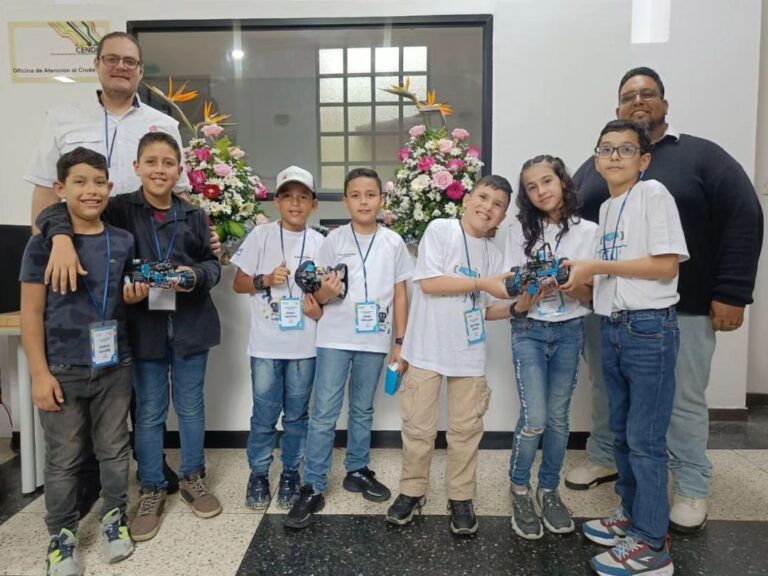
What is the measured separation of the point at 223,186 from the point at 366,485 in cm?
157

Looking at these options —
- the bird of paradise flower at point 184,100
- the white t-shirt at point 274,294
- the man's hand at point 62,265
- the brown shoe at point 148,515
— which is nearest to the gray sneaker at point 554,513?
the white t-shirt at point 274,294

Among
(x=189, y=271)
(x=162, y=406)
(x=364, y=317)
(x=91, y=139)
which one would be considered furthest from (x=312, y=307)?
(x=91, y=139)

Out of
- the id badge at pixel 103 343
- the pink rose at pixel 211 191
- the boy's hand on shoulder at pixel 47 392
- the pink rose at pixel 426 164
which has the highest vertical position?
the pink rose at pixel 426 164

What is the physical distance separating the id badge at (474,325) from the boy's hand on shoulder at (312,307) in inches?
23.8

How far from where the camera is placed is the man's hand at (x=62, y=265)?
1576 mm

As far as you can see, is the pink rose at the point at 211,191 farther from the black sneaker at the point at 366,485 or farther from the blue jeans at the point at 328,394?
the black sneaker at the point at 366,485

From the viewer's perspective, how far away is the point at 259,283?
209 cm

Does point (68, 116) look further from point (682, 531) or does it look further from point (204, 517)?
point (682, 531)

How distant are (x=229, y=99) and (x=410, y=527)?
2.79 m

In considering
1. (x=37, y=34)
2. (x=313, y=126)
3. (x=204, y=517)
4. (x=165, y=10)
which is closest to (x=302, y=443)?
(x=204, y=517)

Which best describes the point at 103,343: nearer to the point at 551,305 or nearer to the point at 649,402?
the point at 551,305

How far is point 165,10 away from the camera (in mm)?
2904

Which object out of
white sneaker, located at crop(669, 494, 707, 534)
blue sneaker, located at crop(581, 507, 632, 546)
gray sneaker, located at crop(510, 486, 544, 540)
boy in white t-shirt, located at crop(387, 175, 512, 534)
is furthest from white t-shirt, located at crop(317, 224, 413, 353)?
white sneaker, located at crop(669, 494, 707, 534)

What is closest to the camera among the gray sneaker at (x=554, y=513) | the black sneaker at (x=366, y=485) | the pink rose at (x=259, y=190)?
the gray sneaker at (x=554, y=513)
